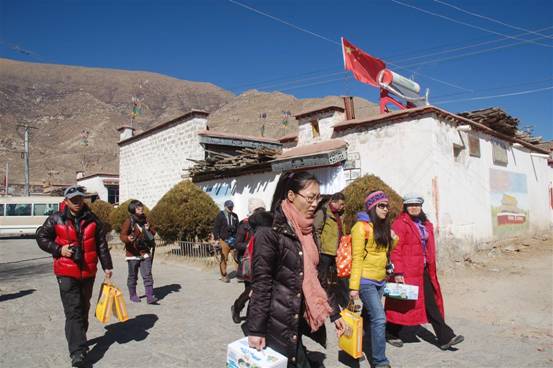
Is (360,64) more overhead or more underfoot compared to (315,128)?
more overhead

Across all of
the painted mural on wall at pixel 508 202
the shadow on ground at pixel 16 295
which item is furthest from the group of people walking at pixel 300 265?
the painted mural on wall at pixel 508 202

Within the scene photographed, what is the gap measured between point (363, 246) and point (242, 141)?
12.8m

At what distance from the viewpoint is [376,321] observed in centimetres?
369

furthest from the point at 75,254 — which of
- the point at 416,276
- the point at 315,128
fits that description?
the point at 315,128

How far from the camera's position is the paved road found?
13.4 ft

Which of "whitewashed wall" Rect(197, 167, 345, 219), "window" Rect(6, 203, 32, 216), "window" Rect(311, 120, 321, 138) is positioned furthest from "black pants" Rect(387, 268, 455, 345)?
"window" Rect(6, 203, 32, 216)

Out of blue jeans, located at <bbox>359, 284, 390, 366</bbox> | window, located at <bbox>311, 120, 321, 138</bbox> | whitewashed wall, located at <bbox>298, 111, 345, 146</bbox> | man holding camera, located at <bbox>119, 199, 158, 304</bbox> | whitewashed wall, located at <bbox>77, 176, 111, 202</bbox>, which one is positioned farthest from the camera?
whitewashed wall, located at <bbox>77, 176, 111, 202</bbox>

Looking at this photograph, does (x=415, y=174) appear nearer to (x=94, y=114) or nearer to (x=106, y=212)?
(x=106, y=212)

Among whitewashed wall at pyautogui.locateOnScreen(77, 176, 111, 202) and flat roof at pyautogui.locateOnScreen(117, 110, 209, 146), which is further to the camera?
whitewashed wall at pyautogui.locateOnScreen(77, 176, 111, 202)

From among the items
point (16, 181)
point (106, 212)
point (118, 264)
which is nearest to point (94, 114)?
point (16, 181)

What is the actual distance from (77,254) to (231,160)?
9.63 metres

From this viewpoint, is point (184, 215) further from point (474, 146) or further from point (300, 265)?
point (300, 265)

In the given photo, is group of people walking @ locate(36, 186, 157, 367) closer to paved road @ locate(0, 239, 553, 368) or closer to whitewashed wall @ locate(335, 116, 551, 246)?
paved road @ locate(0, 239, 553, 368)

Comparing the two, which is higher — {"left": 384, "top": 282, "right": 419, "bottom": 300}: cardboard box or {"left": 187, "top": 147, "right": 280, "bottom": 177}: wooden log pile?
{"left": 187, "top": 147, "right": 280, "bottom": 177}: wooden log pile
